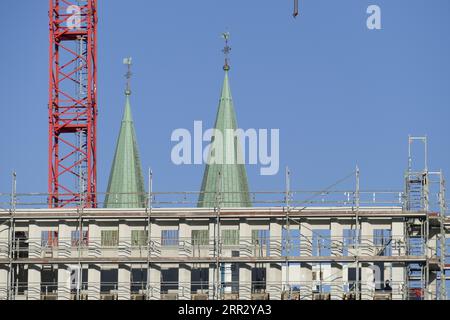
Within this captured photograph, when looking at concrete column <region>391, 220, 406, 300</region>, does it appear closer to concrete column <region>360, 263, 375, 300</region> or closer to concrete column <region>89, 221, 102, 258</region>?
concrete column <region>360, 263, 375, 300</region>

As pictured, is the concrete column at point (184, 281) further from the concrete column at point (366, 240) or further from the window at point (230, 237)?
the concrete column at point (366, 240)

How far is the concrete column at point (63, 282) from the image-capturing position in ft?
466

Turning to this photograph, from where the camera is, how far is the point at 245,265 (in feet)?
470

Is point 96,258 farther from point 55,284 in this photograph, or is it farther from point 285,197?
point 285,197

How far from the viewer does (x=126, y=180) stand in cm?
19962

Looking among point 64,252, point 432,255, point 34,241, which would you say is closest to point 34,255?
point 34,241

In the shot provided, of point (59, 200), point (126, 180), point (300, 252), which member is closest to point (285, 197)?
point (300, 252)

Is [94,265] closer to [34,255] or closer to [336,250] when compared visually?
[34,255]

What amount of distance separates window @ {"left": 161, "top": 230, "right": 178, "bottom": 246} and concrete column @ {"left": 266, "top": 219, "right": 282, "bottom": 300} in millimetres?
6130

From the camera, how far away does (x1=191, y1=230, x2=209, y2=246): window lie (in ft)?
474

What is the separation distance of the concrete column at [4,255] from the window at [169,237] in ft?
30.8

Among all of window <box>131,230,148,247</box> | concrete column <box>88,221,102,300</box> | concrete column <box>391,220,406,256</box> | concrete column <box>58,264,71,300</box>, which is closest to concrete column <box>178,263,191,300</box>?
window <box>131,230,148,247</box>
